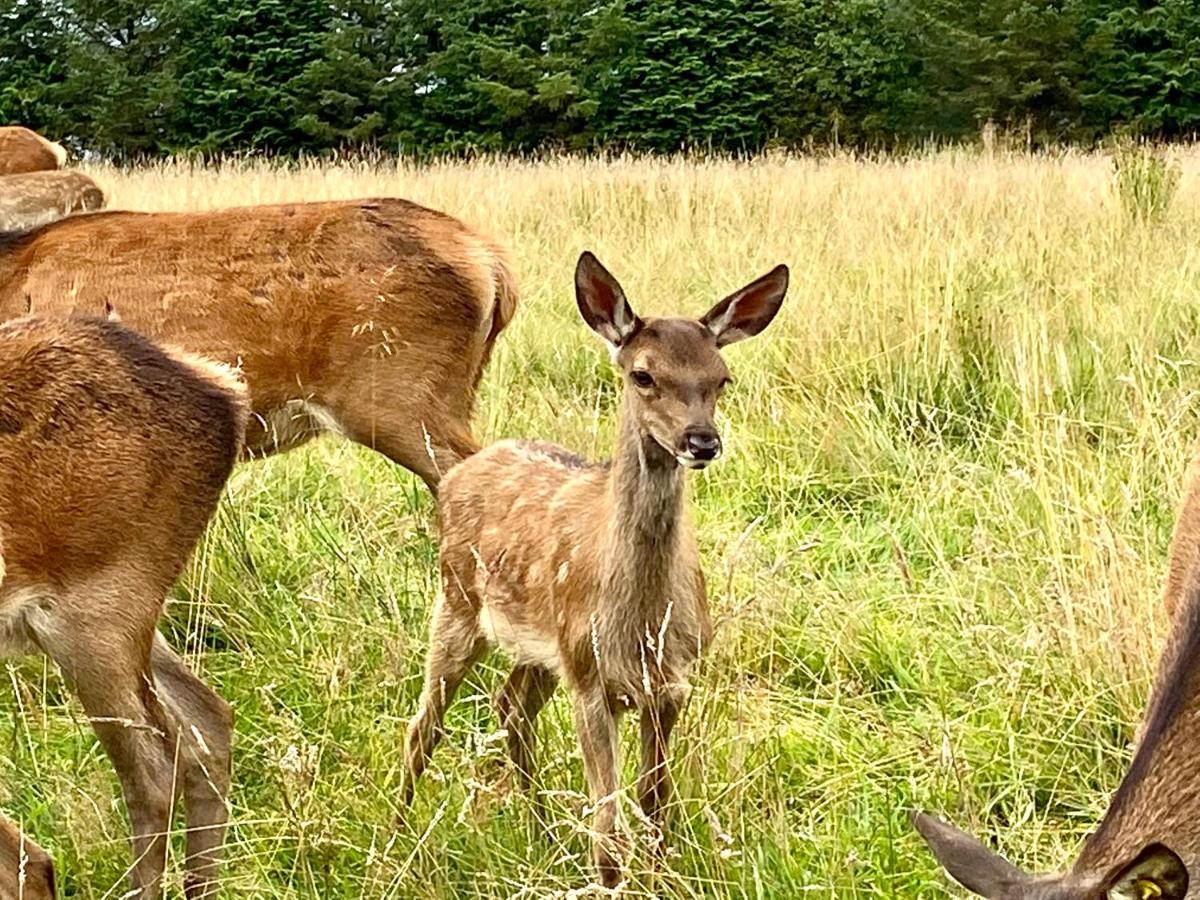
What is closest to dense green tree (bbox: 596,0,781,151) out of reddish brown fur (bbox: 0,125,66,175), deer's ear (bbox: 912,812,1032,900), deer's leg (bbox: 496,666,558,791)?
reddish brown fur (bbox: 0,125,66,175)

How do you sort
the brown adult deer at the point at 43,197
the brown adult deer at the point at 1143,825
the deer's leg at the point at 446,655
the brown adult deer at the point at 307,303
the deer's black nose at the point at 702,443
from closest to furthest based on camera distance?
1. the brown adult deer at the point at 1143,825
2. the deer's black nose at the point at 702,443
3. the deer's leg at the point at 446,655
4. the brown adult deer at the point at 307,303
5. the brown adult deer at the point at 43,197

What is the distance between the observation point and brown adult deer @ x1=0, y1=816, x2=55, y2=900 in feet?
11.0

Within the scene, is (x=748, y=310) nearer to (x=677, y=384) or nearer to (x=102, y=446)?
(x=677, y=384)

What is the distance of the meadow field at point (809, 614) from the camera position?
3379 millimetres

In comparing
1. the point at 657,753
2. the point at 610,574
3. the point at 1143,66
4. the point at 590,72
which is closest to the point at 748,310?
the point at 610,574

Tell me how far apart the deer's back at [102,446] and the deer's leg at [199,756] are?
1.20 feet

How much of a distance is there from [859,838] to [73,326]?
2.18 metres

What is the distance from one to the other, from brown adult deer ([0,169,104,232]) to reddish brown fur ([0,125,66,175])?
68.7 inches

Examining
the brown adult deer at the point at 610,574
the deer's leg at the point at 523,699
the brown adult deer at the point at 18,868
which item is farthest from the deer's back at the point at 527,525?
the brown adult deer at the point at 18,868

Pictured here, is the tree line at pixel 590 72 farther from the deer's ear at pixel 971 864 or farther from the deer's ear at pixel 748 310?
the deer's ear at pixel 971 864

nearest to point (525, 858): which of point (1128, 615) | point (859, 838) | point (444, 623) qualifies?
point (859, 838)

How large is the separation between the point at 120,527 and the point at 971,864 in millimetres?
2212

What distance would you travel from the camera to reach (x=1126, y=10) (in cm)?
2961

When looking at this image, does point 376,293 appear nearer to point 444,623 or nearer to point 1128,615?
point 444,623
